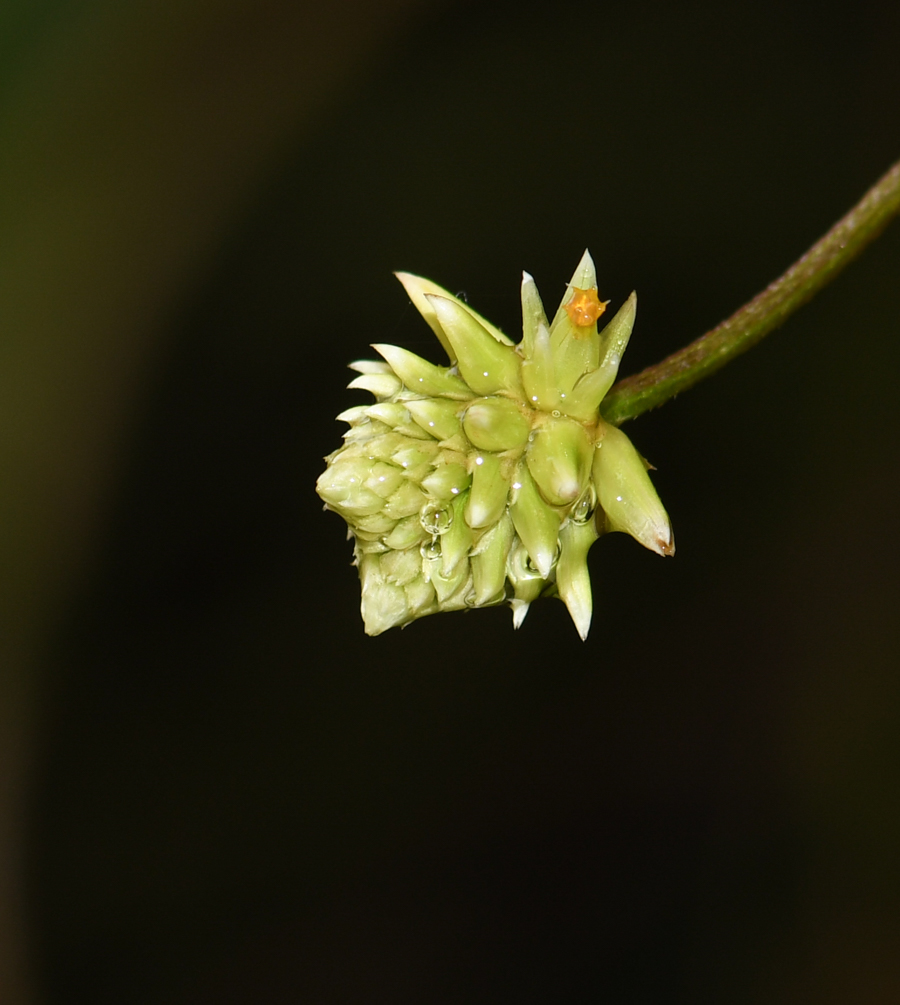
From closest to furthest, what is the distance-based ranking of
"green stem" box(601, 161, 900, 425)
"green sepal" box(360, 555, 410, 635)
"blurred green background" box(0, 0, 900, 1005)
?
"green stem" box(601, 161, 900, 425) < "green sepal" box(360, 555, 410, 635) < "blurred green background" box(0, 0, 900, 1005)

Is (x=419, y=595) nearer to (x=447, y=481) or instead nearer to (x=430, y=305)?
(x=447, y=481)

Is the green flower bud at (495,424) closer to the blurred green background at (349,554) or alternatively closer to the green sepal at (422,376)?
the green sepal at (422,376)

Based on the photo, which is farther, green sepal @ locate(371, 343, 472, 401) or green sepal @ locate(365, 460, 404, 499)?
green sepal @ locate(371, 343, 472, 401)

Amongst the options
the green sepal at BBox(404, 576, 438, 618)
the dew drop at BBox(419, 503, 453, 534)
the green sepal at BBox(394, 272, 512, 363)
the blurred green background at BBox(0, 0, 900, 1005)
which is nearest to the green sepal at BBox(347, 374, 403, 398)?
the green sepal at BBox(394, 272, 512, 363)

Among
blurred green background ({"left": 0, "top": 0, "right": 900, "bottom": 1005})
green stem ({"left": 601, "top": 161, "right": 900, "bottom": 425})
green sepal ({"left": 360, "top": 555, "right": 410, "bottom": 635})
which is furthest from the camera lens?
blurred green background ({"left": 0, "top": 0, "right": 900, "bottom": 1005})

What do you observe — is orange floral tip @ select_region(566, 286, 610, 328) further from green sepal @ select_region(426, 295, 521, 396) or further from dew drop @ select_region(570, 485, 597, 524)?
dew drop @ select_region(570, 485, 597, 524)

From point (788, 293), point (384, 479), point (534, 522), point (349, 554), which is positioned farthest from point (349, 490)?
point (349, 554)

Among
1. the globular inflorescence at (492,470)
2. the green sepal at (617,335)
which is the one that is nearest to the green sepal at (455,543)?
the globular inflorescence at (492,470)

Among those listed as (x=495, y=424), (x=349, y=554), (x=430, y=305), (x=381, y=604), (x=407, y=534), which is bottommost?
(x=381, y=604)
